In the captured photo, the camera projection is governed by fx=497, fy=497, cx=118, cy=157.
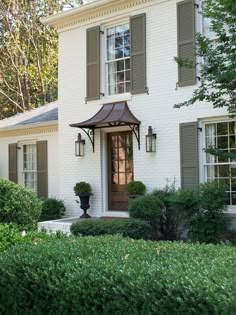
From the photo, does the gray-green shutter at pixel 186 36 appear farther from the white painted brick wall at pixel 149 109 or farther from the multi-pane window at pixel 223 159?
the multi-pane window at pixel 223 159

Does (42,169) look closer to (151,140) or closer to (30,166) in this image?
(30,166)

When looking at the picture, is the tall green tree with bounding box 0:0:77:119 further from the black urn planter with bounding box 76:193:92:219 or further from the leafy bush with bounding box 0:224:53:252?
the leafy bush with bounding box 0:224:53:252

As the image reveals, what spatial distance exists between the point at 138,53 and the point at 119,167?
300cm

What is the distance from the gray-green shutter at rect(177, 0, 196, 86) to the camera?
37.2 ft

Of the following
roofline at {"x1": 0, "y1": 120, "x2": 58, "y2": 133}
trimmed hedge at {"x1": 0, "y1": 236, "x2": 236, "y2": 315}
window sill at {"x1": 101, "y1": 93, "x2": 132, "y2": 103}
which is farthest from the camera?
roofline at {"x1": 0, "y1": 120, "x2": 58, "y2": 133}

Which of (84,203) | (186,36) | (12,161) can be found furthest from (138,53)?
(12,161)

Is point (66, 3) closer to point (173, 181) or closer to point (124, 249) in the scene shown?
point (173, 181)

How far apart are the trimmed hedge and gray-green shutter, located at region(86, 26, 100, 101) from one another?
8678mm

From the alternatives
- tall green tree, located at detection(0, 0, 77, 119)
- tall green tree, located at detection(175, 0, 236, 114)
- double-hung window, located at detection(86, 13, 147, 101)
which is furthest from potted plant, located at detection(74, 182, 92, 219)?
tall green tree, located at detection(0, 0, 77, 119)

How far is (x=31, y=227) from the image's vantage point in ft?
27.4

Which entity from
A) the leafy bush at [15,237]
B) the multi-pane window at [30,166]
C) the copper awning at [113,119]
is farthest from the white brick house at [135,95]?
the leafy bush at [15,237]

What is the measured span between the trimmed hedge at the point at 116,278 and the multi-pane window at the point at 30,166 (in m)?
11.6

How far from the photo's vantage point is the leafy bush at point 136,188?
39.1 feet

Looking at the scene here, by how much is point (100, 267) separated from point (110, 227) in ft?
19.5
